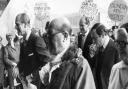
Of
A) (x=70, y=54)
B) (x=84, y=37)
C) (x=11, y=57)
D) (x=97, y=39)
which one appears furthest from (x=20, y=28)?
(x=70, y=54)

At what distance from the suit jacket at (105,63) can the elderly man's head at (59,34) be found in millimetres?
1364

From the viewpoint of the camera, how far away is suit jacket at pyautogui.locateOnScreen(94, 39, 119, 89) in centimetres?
429

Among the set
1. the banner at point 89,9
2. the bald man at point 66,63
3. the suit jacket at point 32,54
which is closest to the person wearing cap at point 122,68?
the bald man at point 66,63

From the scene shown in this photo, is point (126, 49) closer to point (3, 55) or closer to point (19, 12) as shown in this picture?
point (19, 12)

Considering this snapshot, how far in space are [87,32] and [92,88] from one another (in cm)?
203

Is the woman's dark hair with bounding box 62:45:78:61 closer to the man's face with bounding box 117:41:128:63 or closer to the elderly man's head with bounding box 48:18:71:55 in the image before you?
the elderly man's head with bounding box 48:18:71:55

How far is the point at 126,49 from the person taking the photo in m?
3.15

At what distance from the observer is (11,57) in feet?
19.0

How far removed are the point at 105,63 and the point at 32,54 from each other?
119 cm

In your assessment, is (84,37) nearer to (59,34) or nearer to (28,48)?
(28,48)

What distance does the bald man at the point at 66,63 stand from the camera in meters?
2.58

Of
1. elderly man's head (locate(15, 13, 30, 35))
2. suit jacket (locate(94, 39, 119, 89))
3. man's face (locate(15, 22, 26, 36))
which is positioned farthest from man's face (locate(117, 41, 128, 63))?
man's face (locate(15, 22, 26, 36))

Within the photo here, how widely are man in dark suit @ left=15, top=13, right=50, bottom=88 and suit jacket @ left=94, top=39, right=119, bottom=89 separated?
766 mm

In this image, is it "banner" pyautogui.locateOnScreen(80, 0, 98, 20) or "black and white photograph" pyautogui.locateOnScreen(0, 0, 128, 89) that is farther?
"banner" pyautogui.locateOnScreen(80, 0, 98, 20)
